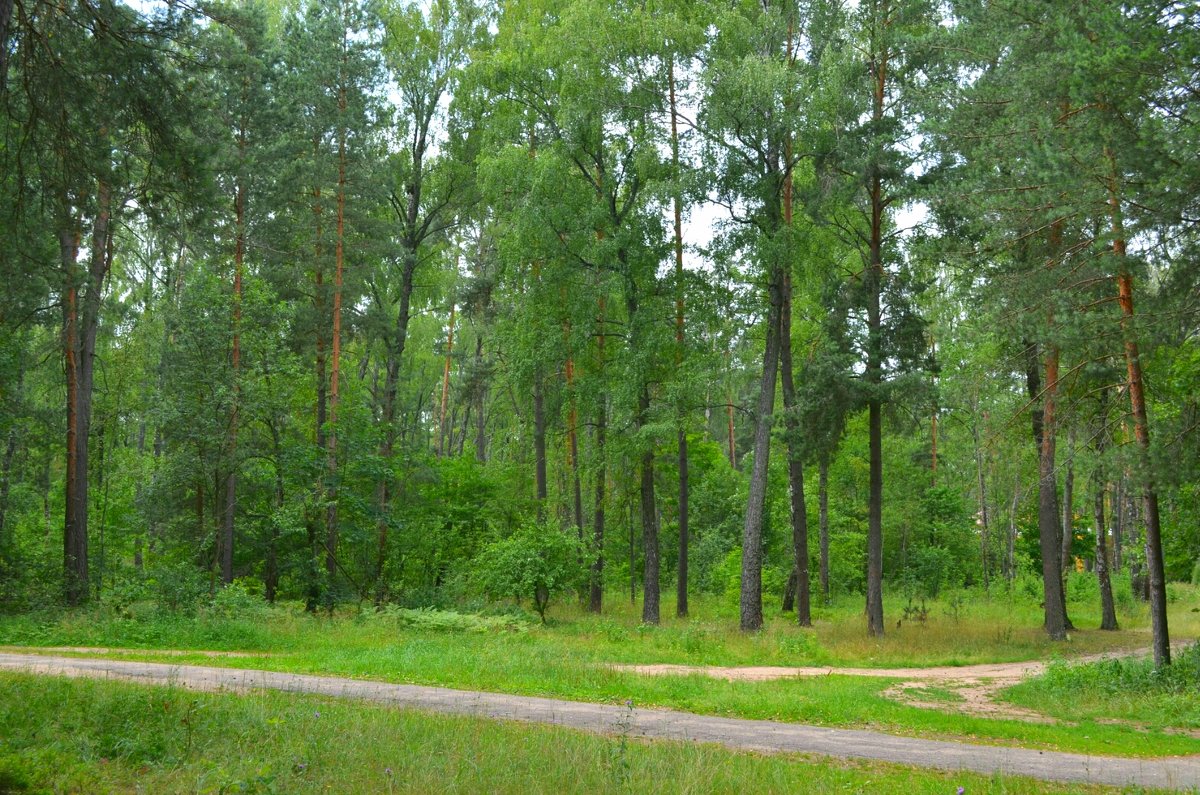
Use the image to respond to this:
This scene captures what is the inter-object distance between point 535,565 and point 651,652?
18.4 feet

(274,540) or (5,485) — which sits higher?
(5,485)

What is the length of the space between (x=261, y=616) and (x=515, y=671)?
26.8 ft

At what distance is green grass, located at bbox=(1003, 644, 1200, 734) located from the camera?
12141mm

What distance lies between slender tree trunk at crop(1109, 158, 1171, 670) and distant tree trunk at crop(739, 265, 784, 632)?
7.99m

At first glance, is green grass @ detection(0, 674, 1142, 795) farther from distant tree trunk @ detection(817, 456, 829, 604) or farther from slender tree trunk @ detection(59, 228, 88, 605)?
distant tree trunk @ detection(817, 456, 829, 604)

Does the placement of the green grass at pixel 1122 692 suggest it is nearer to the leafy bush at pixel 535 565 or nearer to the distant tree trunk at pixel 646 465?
the distant tree trunk at pixel 646 465

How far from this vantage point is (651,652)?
57.6 ft

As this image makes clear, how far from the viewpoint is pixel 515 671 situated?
13891mm

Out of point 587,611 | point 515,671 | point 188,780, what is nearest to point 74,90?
point 188,780

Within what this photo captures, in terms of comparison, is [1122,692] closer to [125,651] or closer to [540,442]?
[125,651]

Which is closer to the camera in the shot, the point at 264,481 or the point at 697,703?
the point at 697,703

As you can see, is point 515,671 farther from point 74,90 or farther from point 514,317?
point 514,317

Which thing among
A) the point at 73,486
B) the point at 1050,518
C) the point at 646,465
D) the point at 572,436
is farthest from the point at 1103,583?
the point at 73,486

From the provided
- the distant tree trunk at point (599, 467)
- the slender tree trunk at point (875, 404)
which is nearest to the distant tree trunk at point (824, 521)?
the slender tree trunk at point (875, 404)
